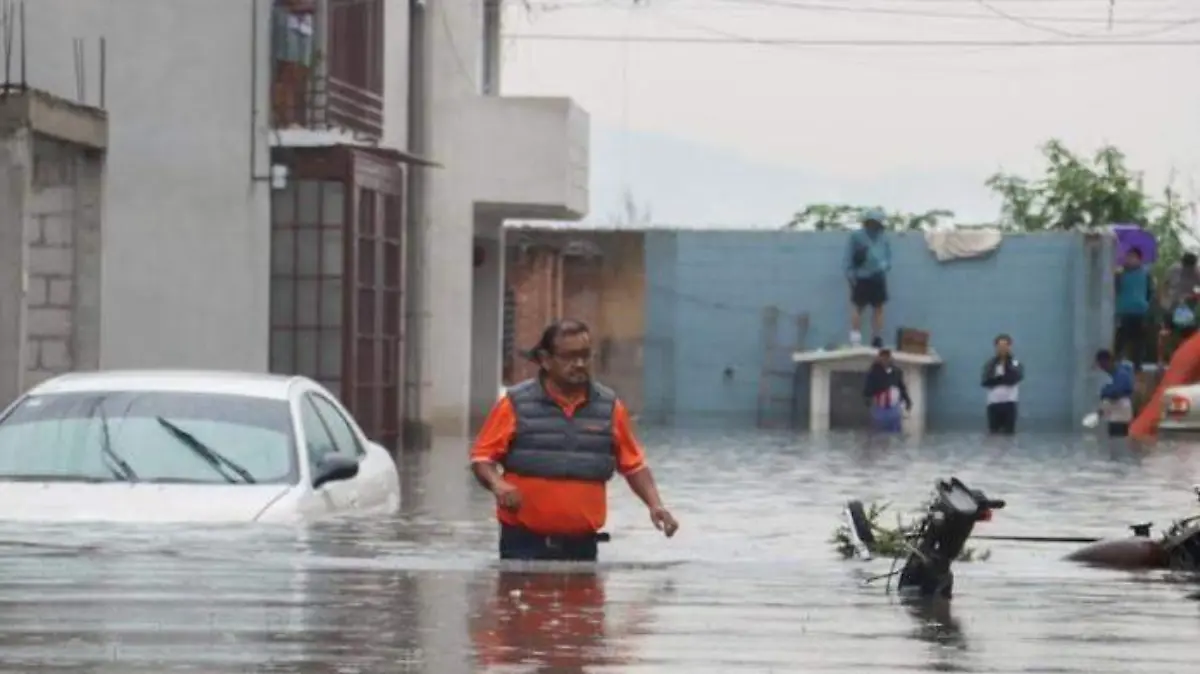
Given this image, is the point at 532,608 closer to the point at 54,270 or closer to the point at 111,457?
the point at 111,457

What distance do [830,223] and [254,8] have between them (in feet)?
133

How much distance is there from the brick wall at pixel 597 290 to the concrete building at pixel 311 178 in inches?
350

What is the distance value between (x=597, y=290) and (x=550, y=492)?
4133 cm

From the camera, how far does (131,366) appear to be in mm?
30641

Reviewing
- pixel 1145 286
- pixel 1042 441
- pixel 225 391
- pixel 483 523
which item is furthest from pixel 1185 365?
pixel 225 391

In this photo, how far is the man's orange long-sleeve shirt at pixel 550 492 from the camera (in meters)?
14.2

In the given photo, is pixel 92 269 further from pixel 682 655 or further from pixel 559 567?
pixel 682 655

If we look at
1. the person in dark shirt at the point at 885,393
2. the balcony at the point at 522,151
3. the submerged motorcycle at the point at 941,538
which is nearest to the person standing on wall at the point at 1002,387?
the person in dark shirt at the point at 885,393

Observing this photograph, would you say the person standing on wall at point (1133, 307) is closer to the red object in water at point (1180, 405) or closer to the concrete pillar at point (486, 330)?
the red object in water at point (1180, 405)

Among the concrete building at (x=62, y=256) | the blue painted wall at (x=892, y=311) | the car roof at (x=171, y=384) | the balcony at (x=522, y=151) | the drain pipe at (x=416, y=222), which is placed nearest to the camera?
the car roof at (x=171, y=384)

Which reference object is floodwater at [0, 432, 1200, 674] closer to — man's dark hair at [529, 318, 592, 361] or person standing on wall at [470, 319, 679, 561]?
person standing on wall at [470, 319, 679, 561]

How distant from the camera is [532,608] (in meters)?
12.6

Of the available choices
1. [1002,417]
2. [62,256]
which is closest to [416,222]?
[1002,417]

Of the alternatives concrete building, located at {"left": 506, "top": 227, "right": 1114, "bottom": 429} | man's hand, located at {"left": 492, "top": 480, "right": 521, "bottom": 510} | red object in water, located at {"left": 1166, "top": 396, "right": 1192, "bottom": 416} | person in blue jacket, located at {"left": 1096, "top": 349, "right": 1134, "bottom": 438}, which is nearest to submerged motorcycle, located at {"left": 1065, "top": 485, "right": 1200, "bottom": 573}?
man's hand, located at {"left": 492, "top": 480, "right": 521, "bottom": 510}
